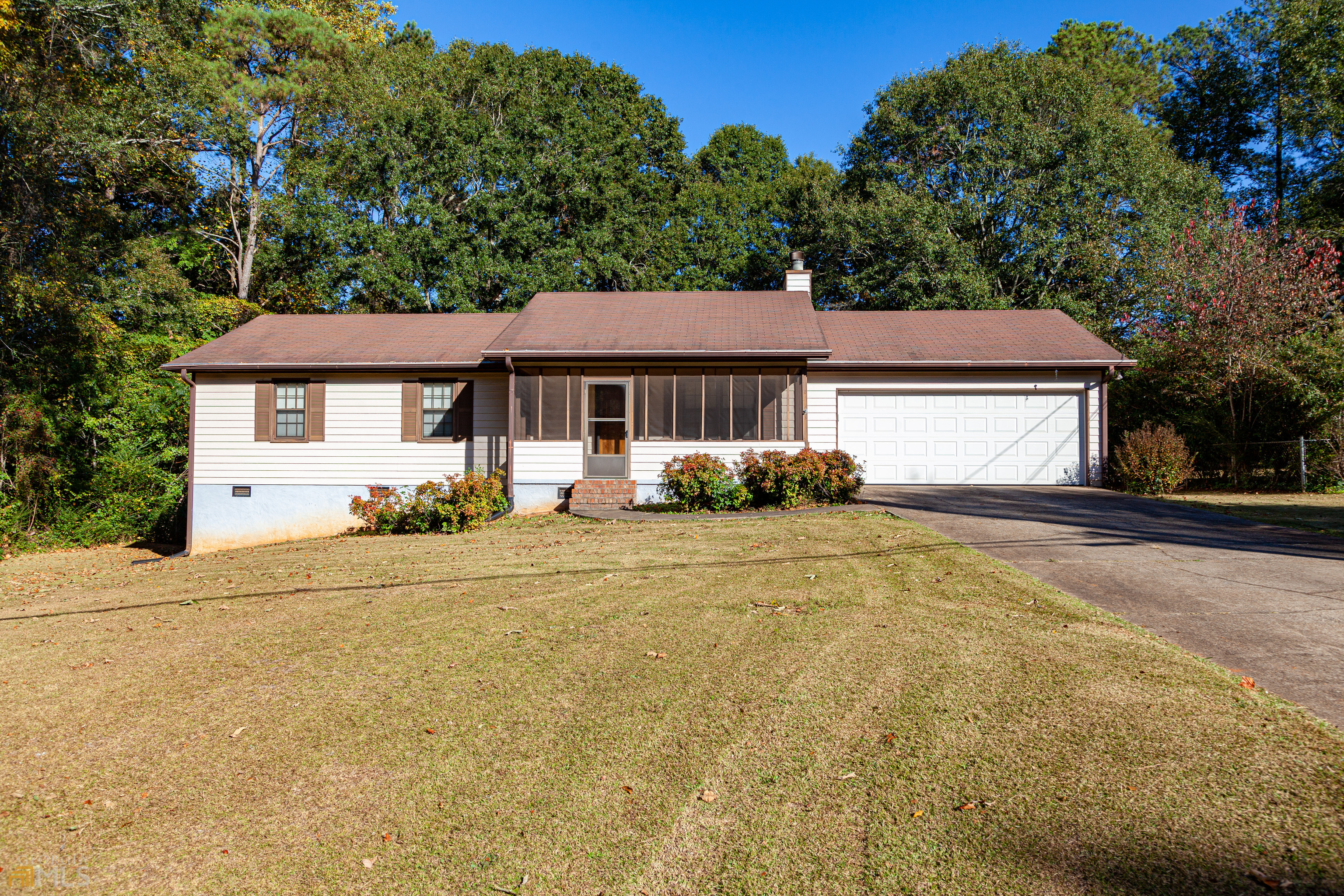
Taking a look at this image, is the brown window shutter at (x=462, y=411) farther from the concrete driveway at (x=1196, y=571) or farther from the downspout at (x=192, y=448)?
the concrete driveway at (x=1196, y=571)

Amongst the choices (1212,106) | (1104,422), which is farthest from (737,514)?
(1212,106)

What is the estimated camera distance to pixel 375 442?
1460 cm

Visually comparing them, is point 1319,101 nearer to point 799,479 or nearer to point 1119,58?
point 1119,58

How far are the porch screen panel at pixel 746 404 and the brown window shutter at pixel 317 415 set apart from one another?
852 centimetres

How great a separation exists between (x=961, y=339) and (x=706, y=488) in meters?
7.79

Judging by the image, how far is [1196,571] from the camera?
6512mm

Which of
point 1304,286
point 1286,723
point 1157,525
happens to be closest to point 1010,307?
point 1304,286

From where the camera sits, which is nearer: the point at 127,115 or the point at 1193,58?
the point at 127,115

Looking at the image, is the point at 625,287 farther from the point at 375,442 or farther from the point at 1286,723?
the point at 1286,723

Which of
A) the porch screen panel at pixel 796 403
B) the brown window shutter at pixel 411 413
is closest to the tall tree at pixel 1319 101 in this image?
the porch screen panel at pixel 796 403

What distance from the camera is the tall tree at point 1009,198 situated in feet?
73.5

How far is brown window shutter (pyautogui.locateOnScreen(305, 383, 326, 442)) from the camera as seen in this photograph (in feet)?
47.9

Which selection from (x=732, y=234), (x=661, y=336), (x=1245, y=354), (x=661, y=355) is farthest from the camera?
(x=732, y=234)

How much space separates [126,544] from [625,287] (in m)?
17.5
